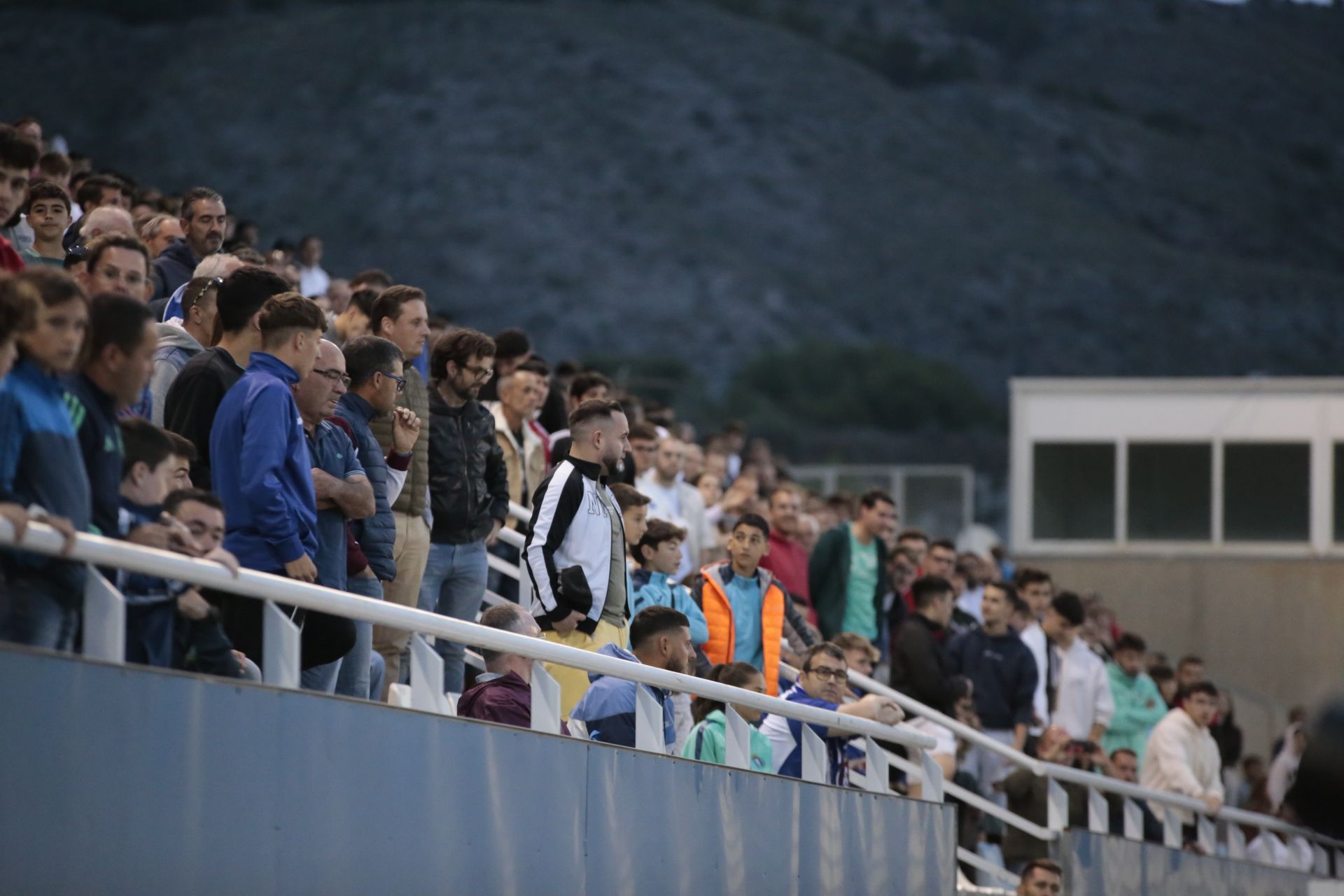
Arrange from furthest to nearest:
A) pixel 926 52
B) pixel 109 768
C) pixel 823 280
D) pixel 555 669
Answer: pixel 926 52, pixel 823 280, pixel 555 669, pixel 109 768

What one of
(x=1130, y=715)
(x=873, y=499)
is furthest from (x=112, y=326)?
(x=1130, y=715)

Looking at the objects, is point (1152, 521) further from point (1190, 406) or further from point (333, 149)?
point (333, 149)

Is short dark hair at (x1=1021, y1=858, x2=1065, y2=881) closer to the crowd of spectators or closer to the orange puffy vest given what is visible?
the crowd of spectators

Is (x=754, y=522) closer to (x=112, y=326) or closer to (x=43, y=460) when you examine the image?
(x=112, y=326)

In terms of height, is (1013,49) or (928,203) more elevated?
(1013,49)

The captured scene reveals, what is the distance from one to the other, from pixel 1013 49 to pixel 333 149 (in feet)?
156

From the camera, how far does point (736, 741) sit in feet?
23.1

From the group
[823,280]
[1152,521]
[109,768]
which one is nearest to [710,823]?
[109,768]

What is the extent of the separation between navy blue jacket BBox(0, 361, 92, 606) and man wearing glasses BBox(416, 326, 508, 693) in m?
3.51

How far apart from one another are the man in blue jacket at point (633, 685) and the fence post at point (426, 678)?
929 millimetres

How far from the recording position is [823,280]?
99.7 m

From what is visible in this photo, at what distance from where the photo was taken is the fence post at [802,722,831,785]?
7805mm

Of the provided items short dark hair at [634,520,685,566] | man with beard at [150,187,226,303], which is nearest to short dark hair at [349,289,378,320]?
man with beard at [150,187,226,303]

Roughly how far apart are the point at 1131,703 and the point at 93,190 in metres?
8.08
